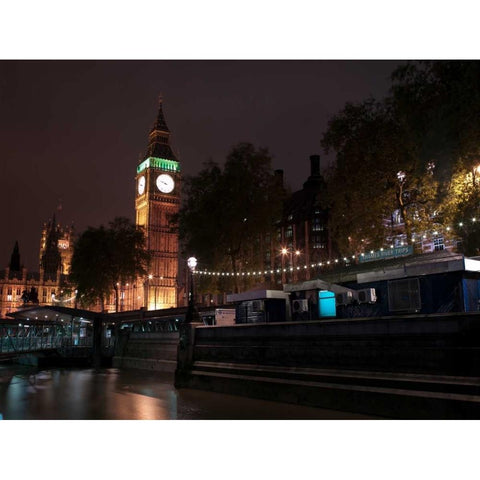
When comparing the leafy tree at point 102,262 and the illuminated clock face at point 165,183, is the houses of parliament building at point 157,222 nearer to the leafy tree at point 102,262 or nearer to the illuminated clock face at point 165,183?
the illuminated clock face at point 165,183

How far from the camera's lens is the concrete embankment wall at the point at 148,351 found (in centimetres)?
3416

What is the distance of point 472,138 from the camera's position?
2547 centimetres

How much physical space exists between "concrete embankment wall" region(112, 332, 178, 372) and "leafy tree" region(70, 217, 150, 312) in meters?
25.3

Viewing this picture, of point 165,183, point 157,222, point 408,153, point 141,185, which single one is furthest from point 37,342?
point 141,185

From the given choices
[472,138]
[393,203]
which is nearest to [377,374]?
[472,138]

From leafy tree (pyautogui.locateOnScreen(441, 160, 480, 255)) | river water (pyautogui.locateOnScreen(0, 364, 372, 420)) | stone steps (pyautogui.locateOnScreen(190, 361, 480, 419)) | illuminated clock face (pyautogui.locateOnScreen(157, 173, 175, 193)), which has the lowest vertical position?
river water (pyautogui.locateOnScreen(0, 364, 372, 420))

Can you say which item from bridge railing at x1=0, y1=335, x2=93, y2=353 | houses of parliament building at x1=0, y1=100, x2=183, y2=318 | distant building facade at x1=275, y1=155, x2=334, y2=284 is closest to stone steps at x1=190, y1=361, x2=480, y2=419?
bridge railing at x1=0, y1=335, x2=93, y2=353

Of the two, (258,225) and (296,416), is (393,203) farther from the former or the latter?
(296,416)

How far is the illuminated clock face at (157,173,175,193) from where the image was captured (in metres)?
137

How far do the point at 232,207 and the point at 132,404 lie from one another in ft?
102

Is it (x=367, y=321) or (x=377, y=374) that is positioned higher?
(x=367, y=321)

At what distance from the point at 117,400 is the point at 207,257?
3106 centimetres

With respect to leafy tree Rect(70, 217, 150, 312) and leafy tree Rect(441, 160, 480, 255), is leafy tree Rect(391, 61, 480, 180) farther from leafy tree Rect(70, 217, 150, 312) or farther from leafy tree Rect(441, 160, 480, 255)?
leafy tree Rect(70, 217, 150, 312)

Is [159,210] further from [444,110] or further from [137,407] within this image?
[137,407]
